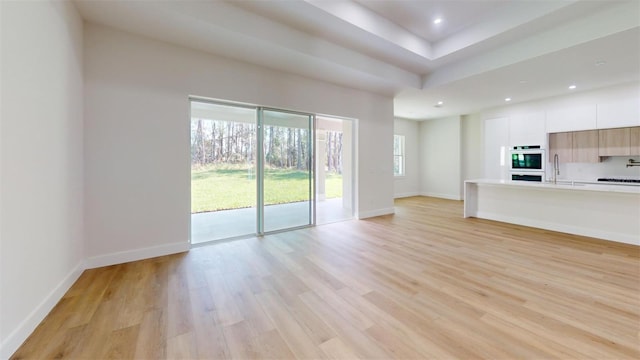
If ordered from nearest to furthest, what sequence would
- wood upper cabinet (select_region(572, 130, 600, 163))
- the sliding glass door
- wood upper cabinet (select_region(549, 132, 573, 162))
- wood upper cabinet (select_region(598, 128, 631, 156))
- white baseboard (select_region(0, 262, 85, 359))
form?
white baseboard (select_region(0, 262, 85, 359)) → the sliding glass door → wood upper cabinet (select_region(598, 128, 631, 156)) → wood upper cabinet (select_region(572, 130, 600, 163)) → wood upper cabinet (select_region(549, 132, 573, 162))

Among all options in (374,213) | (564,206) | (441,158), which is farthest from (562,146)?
(374,213)

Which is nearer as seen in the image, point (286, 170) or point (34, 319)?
point (34, 319)

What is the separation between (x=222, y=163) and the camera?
671 centimetres

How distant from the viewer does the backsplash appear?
214 inches

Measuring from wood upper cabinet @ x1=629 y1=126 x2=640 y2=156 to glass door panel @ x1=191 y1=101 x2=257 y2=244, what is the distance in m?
7.96

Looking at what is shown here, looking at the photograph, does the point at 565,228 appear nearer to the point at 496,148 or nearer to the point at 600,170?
the point at 600,170

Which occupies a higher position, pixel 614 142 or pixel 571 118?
pixel 571 118

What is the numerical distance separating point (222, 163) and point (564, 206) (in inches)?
284

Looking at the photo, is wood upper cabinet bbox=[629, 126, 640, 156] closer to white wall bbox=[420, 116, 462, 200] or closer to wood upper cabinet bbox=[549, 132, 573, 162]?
wood upper cabinet bbox=[549, 132, 573, 162]

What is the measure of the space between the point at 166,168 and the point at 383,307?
3073 mm

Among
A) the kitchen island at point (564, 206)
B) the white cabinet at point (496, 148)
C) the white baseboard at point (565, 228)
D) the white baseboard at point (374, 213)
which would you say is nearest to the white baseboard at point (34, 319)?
the white baseboard at point (374, 213)

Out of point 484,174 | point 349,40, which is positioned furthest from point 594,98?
point 349,40

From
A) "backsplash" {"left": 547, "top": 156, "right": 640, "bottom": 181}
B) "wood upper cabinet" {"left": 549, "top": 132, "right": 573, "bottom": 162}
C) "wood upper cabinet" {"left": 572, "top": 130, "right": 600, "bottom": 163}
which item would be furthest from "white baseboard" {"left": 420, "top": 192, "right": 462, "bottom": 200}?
"wood upper cabinet" {"left": 572, "top": 130, "right": 600, "bottom": 163}

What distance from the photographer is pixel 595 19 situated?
315 cm
